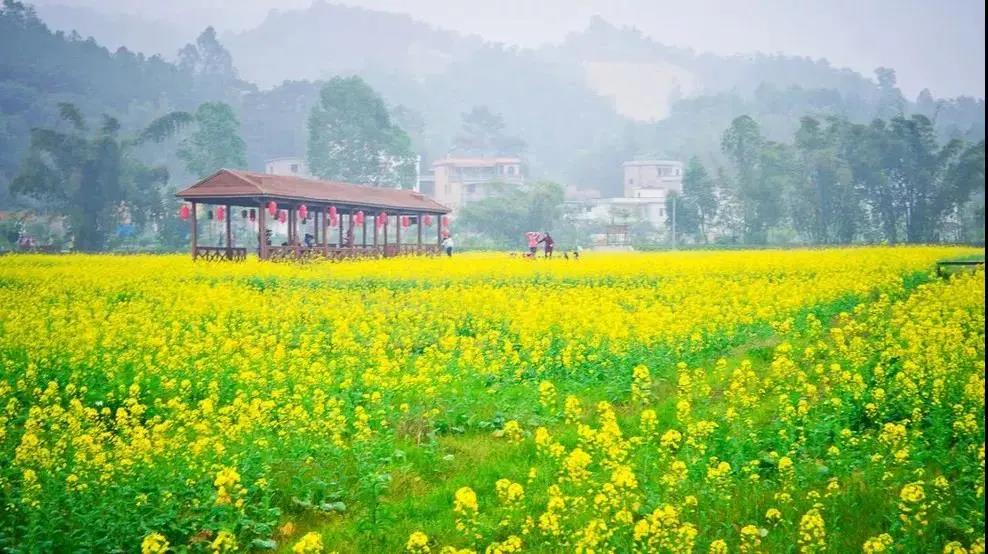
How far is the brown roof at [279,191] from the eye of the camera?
20953 millimetres

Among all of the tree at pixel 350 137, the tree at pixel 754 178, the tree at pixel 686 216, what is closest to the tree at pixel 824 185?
the tree at pixel 754 178

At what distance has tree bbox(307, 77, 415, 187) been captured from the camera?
49.3 metres

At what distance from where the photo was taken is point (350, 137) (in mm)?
49375

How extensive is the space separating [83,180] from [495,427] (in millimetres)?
32788

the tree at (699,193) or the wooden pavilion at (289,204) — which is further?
the tree at (699,193)

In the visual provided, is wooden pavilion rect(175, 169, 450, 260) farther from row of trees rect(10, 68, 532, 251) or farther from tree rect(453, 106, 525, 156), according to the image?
tree rect(453, 106, 525, 156)

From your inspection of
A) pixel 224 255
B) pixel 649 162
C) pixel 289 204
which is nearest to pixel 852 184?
pixel 289 204

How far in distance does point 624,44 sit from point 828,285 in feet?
427

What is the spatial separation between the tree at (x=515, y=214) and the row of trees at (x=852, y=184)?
716 centimetres

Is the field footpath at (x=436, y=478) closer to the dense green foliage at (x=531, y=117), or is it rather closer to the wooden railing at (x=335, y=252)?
the wooden railing at (x=335, y=252)

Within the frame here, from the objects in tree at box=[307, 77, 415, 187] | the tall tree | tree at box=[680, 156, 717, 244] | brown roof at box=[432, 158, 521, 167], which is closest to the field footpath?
the tall tree

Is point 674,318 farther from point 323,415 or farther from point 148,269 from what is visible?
point 148,269

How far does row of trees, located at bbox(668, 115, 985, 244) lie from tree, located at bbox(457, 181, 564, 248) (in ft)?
23.5

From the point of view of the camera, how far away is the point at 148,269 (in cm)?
1756
